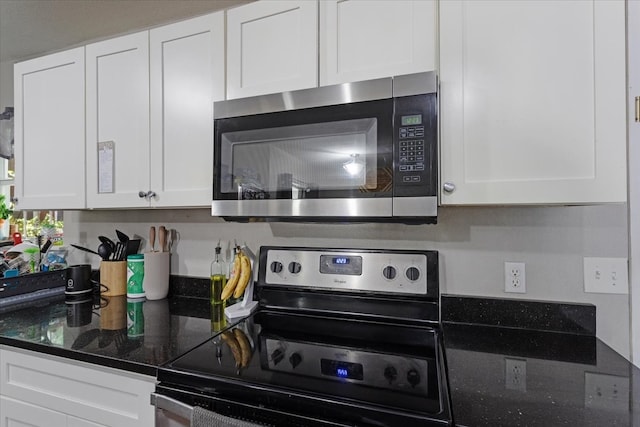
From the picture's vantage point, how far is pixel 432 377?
2.98 ft

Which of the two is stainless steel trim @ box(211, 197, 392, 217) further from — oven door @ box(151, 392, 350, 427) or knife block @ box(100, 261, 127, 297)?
knife block @ box(100, 261, 127, 297)

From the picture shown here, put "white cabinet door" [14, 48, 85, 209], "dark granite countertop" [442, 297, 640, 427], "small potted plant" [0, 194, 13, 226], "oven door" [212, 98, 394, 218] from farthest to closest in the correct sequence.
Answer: "small potted plant" [0, 194, 13, 226], "white cabinet door" [14, 48, 85, 209], "oven door" [212, 98, 394, 218], "dark granite countertop" [442, 297, 640, 427]

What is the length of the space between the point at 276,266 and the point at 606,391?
1.14 meters

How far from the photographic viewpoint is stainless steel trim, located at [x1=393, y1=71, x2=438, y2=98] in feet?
3.37

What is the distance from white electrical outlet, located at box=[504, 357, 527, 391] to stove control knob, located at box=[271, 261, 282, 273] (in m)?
0.90

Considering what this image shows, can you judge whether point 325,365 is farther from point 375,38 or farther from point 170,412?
point 375,38

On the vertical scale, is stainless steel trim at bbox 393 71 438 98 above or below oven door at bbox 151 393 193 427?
above

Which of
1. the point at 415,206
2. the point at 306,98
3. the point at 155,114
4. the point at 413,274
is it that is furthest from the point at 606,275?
the point at 155,114

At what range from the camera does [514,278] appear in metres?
1.27

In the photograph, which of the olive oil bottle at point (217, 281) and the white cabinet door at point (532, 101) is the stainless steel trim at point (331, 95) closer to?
the white cabinet door at point (532, 101)

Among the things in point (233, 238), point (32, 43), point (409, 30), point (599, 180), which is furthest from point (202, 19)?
point (32, 43)

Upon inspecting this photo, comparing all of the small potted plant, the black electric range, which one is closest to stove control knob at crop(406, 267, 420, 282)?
the black electric range

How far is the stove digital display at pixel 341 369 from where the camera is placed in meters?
0.90

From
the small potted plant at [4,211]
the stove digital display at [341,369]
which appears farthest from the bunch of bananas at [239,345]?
the small potted plant at [4,211]
